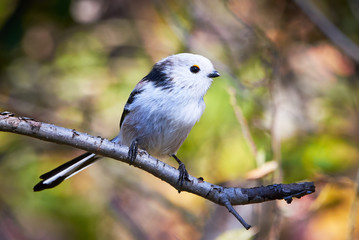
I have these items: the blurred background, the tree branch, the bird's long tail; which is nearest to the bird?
the bird's long tail

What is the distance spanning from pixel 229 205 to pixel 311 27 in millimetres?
2733

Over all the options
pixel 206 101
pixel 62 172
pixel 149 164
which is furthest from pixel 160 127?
pixel 206 101

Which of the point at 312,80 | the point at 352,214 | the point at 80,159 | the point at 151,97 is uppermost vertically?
the point at 312,80

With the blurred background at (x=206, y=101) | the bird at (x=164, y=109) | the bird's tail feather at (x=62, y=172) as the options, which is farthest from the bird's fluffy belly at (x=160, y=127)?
the blurred background at (x=206, y=101)

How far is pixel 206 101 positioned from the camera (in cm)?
333

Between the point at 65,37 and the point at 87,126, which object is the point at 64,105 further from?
the point at 65,37

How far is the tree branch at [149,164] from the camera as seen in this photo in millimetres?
1635

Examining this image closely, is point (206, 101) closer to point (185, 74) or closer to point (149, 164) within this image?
point (185, 74)

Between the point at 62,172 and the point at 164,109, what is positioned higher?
the point at 164,109

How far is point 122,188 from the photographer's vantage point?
4.26 meters

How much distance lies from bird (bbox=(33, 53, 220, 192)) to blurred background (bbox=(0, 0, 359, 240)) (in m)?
0.71

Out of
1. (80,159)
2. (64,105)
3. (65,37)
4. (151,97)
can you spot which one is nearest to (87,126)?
(64,105)

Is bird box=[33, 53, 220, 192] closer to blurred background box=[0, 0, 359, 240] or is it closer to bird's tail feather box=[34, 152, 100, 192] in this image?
bird's tail feather box=[34, 152, 100, 192]

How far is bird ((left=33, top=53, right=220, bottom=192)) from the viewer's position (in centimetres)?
238
